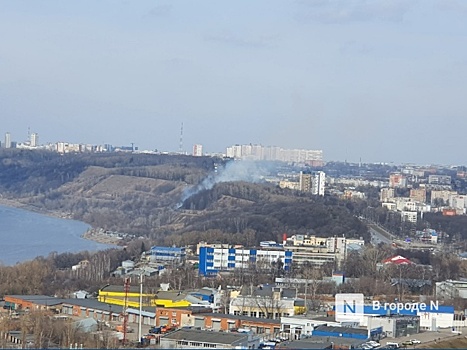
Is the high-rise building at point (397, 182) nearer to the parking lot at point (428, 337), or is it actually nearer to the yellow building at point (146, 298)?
the yellow building at point (146, 298)

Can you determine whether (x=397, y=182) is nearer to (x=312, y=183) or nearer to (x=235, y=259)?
(x=312, y=183)

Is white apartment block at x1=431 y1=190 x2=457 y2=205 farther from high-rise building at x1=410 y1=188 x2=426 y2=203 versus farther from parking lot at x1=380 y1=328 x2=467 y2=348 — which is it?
parking lot at x1=380 y1=328 x2=467 y2=348

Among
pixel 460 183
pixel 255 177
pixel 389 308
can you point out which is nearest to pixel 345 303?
pixel 389 308

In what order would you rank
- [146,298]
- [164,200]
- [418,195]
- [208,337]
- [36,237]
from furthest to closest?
[418,195] < [164,200] < [36,237] < [146,298] < [208,337]

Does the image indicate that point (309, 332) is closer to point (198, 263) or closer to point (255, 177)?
point (198, 263)

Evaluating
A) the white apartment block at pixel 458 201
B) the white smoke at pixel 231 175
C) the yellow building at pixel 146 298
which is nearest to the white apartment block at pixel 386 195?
the white apartment block at pixel 458 201

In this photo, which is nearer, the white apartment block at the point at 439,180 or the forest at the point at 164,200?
the forest at the point at 164,200
